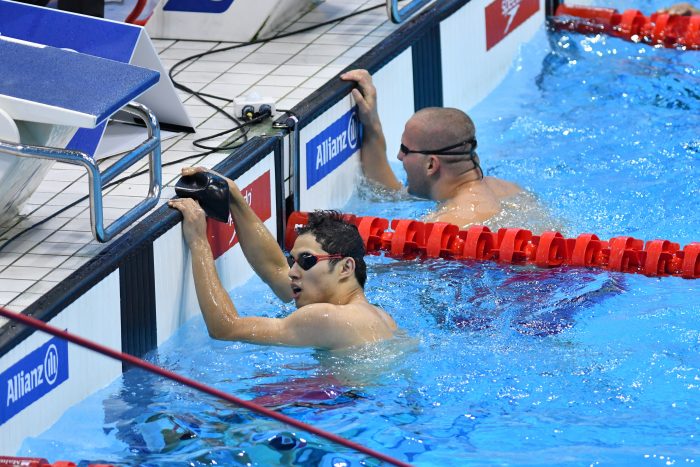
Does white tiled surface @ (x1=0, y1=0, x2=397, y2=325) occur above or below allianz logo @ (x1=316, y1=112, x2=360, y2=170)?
above

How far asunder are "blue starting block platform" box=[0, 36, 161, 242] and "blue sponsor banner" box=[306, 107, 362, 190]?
131 cm

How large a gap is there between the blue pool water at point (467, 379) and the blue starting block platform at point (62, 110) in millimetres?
625

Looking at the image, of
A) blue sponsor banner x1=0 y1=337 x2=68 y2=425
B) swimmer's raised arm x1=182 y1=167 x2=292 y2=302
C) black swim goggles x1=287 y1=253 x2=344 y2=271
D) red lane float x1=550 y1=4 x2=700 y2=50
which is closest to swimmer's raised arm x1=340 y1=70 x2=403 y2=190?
swimmer's raised arm x1=182 y1=167 x2=292 y2=302

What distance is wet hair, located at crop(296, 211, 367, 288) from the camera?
14.7 ft

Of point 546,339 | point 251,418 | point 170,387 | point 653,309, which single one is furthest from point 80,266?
point 653,309

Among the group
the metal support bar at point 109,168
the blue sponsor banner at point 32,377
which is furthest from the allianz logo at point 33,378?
the metal support bar at point 109,168

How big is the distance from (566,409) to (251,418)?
0.94 m

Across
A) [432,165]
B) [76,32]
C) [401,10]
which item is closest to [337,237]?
[432,165]

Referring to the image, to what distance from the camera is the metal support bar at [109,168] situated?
13.4 feet

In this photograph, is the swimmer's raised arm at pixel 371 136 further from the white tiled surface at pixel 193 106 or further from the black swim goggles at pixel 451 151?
the black swim goggles at pixel 451 151

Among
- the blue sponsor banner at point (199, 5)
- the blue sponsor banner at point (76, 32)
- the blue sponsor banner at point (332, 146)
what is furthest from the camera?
the blue sponsor banner at point (199, 5)

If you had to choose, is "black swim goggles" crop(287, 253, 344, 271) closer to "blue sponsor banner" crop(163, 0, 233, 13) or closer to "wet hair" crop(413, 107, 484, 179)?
"wet hair" crop(413, 107, 484, 179)

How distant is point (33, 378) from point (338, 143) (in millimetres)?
2347

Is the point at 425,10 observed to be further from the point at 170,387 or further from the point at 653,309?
the point at 170,387
